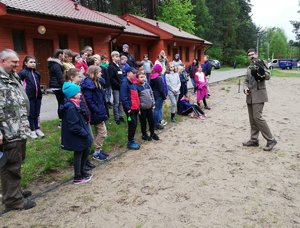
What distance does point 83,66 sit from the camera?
303 inches

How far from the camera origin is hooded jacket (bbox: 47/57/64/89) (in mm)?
6793

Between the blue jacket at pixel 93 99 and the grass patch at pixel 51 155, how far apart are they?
95 cm

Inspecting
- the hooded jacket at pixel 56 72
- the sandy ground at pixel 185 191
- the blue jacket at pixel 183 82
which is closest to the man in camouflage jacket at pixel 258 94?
the sandy ground at pixel 185 191

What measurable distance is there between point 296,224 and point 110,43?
675 inches

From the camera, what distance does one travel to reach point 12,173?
13.1 feet

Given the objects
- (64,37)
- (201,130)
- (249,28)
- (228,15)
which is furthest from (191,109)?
(249,28)

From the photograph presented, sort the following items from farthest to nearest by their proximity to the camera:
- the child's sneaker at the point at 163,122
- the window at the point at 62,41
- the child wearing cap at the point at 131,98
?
the window at the point at 62,41
the child's sneaker at the point at 163,122
the child wearing cap at the point at 131,98

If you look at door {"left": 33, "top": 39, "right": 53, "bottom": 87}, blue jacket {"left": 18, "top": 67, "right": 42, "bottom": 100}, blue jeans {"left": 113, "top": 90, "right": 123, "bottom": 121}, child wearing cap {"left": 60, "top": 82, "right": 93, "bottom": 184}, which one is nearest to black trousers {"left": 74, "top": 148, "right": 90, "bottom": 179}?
child wearing cap {"left": 60, "top": 82, "right": 93, "bottom": 184}

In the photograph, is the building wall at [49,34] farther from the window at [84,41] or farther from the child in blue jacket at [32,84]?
the child in blue jacket at [32,84]

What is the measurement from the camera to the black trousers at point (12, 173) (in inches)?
154

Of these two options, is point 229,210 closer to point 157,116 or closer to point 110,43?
point 157,116

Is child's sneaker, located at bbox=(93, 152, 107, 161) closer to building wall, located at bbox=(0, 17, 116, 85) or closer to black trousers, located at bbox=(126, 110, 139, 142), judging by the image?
black trousers, located at bbox=(126, 110, 139, 142)

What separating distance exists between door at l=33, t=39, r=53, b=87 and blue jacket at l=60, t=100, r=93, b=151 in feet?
34.8

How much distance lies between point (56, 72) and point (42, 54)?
8974 mm
